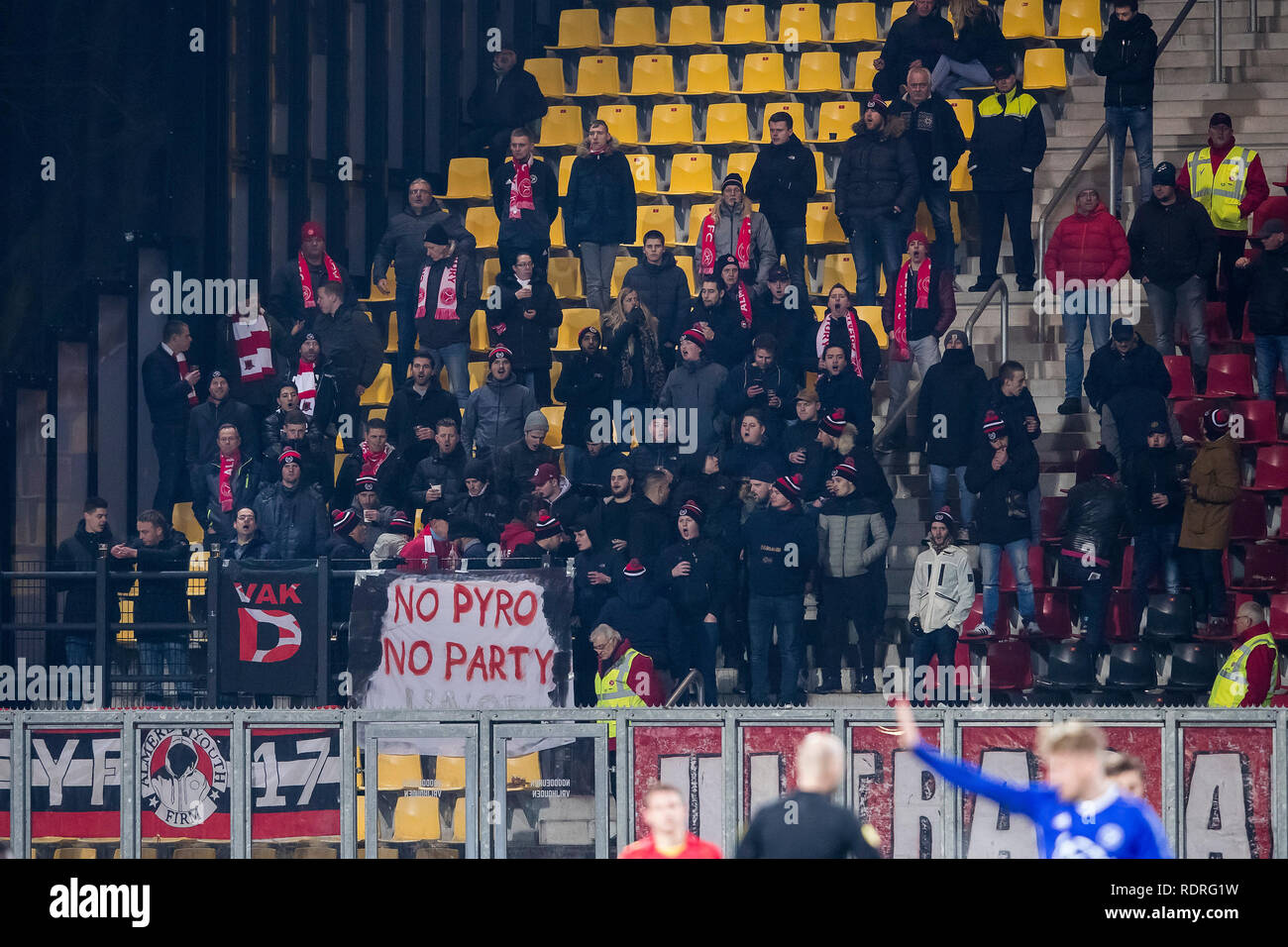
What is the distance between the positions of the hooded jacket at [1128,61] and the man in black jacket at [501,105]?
6174 millimetres

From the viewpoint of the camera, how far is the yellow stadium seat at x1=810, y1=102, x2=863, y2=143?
69.0 ft

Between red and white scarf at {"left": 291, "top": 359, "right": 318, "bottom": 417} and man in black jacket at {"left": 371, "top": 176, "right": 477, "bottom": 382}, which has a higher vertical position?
man in black jacket at {"left": 371, "top": 176, "right": 477, "bottom": 382}

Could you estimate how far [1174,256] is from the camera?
16.9 metres

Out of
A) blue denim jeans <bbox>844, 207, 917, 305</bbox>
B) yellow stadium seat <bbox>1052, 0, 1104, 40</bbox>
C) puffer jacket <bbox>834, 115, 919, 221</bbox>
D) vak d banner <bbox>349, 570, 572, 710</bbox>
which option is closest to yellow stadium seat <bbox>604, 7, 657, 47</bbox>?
yellow stadium seat <bbox>1052, 0, 1104, 40</bbox>

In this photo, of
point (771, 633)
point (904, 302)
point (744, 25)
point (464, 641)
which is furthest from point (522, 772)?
point (744, 25)

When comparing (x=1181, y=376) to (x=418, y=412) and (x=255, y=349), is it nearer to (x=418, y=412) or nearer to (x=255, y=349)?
(x=418, y=412)

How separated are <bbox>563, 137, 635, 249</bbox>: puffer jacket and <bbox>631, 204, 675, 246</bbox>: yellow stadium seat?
152 centimetres

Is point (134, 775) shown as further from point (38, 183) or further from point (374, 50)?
point (374, 50)

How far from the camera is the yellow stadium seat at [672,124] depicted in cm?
2173

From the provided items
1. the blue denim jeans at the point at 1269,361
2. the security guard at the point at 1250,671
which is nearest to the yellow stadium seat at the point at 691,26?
the blue denim jeans at the point at 1269,361

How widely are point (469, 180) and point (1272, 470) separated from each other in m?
9.41

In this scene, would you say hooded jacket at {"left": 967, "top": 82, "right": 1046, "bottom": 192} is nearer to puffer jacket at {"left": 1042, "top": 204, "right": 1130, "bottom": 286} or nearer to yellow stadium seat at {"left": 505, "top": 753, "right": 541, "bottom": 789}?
puffer jacket at {"left": 1042, "top": 204, "right": 1130, "bottom": 286}

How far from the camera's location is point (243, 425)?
17.3m
